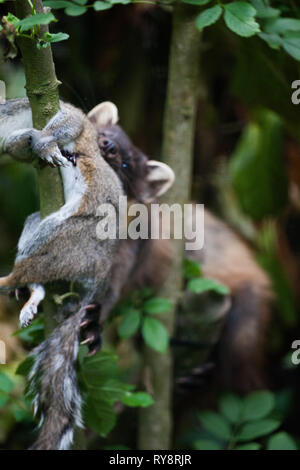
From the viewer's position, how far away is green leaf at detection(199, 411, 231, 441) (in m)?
2.48

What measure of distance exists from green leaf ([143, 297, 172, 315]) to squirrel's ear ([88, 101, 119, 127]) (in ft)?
2.74

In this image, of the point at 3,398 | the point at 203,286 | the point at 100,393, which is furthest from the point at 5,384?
the point at 203,286

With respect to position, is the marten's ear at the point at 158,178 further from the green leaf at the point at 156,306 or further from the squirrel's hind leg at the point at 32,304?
the squirrel's hind leg at the point at 32,304

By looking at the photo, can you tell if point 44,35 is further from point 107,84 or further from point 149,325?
point 107,84

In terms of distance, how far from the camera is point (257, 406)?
263 cm

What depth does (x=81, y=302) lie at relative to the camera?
69.2 inches

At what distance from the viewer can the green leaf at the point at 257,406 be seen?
256 cm

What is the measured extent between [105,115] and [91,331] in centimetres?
105

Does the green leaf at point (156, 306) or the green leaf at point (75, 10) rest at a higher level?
the green leaf at point (75, 10)

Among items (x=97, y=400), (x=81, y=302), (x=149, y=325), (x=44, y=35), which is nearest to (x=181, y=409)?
(x=149, y=325)

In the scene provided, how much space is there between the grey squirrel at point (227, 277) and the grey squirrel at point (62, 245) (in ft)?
3.03

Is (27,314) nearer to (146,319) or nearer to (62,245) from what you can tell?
(62,245)

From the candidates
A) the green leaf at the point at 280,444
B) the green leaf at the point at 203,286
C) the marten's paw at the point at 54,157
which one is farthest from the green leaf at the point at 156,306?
the marten's paw at the point at 54,157

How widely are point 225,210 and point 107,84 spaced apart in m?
1.60
